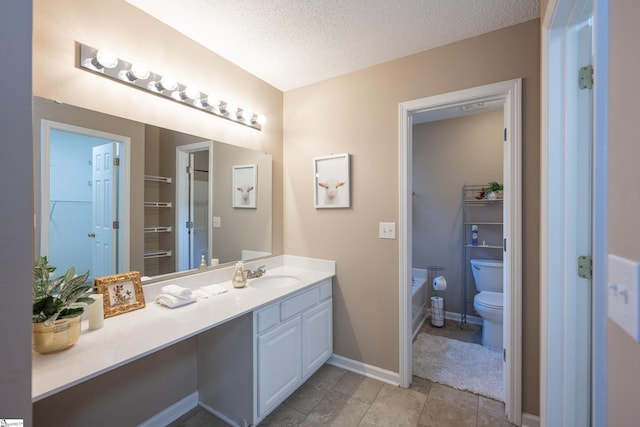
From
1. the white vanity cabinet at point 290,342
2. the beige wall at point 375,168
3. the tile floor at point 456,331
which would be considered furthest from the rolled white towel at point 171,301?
the tile floor at point 456,331

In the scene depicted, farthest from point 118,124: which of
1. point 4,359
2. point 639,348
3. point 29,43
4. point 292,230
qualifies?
point 639,348

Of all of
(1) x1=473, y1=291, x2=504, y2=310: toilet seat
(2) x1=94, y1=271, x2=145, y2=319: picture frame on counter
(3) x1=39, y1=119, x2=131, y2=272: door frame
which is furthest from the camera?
(1) x1=473, y1=291, x2=504, y2=310: toilet seat

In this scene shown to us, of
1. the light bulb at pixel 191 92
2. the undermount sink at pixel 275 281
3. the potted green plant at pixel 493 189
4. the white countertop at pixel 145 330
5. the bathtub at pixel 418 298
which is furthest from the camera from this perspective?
the potted green plant at pixel 493 189

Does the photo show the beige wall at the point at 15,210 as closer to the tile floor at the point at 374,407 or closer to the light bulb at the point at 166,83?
the light bulb at the point at 166,83

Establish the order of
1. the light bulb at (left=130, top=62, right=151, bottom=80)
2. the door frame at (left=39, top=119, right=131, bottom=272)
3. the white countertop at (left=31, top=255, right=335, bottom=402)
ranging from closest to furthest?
1. the white countertop at (left=31, top=255, right=335, bottom=402)
2. the door frame at (left=39, top=119, right=131, bottom=272)
3. the light bulb at (left=130, top=62, right=151, bottom=80)

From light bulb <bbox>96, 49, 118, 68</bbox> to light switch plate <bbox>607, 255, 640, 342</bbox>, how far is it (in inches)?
80.4

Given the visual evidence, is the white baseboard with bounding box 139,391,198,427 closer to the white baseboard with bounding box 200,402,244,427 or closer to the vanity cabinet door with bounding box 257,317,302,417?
the white baseboard with bounding box 200,402,244,427

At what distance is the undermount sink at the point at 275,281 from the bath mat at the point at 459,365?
4.05 feet

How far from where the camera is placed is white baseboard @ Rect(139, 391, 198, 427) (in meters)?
1.57

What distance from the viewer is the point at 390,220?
2049 millimetres

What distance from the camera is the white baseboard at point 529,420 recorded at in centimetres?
159

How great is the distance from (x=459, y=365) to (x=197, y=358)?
2.07 m

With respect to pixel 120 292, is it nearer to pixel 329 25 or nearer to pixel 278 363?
pixel 278 363

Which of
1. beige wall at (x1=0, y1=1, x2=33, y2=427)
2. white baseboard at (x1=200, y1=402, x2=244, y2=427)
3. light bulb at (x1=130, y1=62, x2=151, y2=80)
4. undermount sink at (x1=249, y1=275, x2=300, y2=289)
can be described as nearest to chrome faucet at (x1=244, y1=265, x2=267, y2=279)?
undermount sink at (x1=249, y1=275, x2=300, y2=289)
